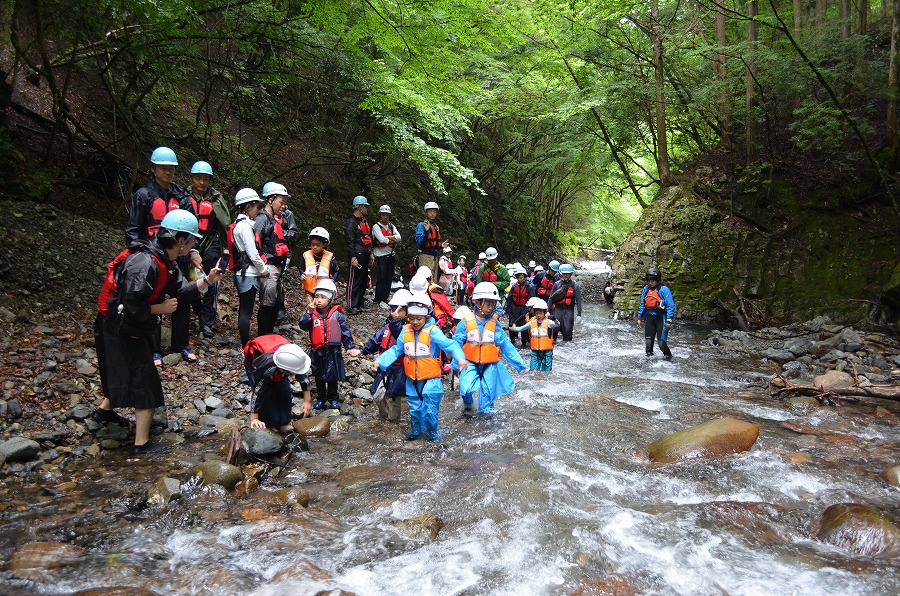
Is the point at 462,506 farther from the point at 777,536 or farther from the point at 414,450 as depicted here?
the point at 777,536

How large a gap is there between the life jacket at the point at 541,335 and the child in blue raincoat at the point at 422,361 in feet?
10.3

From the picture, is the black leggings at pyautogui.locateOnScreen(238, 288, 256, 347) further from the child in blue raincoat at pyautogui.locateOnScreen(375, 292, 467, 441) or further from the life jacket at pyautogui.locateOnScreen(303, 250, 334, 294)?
the child in blue raincoat at pyautogui.locateOnScreen(375, 292, 467, 441)

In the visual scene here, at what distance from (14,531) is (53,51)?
29.6 feet

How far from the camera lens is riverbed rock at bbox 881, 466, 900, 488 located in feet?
16.4

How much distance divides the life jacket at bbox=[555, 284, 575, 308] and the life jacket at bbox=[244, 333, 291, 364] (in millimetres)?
7772

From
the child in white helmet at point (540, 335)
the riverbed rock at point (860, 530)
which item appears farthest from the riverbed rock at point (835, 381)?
the riverbed rock at point (860, 530)

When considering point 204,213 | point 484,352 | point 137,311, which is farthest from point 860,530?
point 204,213

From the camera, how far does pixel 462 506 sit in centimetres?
465

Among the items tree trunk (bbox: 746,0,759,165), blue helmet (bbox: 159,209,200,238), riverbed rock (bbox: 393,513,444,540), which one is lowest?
riverbed rock (bbox: 393,513,444,540)

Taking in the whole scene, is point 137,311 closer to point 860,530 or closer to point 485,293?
point 485,293

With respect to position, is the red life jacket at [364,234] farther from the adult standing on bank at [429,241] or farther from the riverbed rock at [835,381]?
the riverbed rock at [835,381]

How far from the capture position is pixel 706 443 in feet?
19.2

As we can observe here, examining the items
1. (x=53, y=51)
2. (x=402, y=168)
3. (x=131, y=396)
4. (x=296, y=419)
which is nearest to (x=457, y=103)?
(x=402, y=168)

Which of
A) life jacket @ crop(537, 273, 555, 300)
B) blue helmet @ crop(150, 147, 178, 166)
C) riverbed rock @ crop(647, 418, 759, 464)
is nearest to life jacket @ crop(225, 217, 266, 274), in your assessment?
blue helmet @ crop(150, 147, 178, 166)
